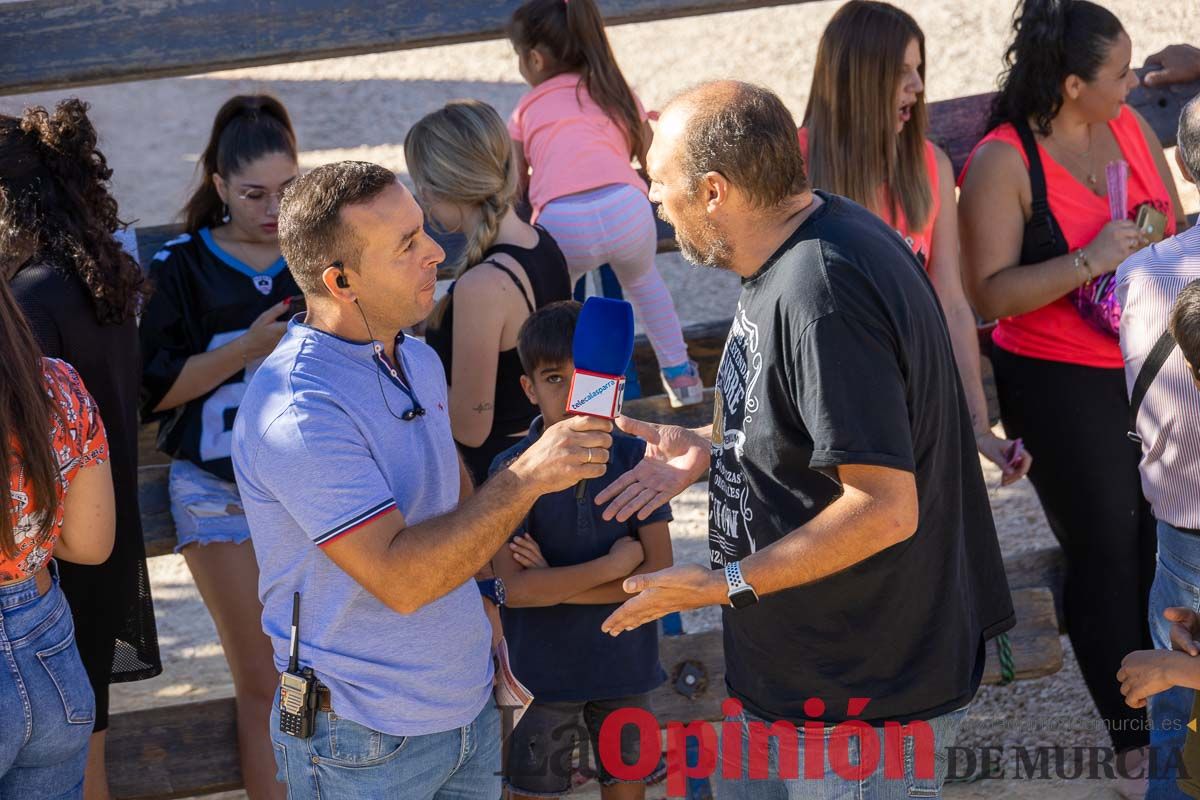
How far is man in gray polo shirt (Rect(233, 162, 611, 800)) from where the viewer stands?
2451mm

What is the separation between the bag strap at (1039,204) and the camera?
4105 millimetres

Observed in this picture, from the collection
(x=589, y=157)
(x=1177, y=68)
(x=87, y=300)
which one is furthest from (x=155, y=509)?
(x=1177, y=68)

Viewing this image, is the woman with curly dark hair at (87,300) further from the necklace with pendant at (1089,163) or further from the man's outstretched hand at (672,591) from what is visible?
the necklace with pendant at (1089,163)

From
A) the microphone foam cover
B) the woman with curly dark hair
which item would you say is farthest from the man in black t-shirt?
the woman with curly dark hair

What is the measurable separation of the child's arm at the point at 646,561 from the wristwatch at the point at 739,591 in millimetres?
1166

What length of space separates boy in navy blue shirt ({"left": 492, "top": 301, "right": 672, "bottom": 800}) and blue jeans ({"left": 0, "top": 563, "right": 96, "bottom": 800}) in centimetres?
113

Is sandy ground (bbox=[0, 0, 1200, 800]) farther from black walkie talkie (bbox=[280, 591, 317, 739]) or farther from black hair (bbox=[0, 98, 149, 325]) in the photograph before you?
black walkie talkie (bbox=[280, 591, 317, 739])

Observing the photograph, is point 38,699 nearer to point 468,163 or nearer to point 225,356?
point 225,356

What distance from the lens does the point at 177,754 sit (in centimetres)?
424

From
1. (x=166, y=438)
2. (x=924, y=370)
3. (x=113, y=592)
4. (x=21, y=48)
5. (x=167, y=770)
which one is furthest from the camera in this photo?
(x=21, y=48)

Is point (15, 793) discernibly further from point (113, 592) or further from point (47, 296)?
point (47, 296)

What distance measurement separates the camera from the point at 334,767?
8.59 ft

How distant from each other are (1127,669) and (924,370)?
0.90m

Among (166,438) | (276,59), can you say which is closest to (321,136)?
(276,59)
